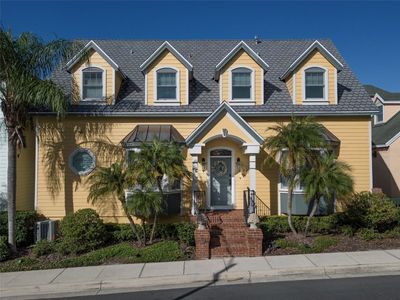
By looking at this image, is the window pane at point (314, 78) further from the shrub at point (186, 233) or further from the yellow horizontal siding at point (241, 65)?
the shrub at point (186, 233)

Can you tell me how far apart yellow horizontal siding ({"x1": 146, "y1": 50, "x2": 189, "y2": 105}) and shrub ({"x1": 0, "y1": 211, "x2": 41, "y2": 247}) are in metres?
6.35

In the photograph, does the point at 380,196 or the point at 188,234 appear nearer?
the point at 188,234

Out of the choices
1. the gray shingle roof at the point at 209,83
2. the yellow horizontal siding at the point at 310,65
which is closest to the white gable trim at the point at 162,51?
the gray shingle roof at the point at 209,83

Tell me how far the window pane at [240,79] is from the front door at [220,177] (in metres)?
2.92

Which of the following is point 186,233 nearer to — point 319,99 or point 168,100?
point 168,100

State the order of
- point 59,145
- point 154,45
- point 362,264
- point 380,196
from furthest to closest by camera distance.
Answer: point 154,45 → point 59,145 → point 380,196 → point 362,264

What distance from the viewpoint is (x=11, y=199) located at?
1200cm

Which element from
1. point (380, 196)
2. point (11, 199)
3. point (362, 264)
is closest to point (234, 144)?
point (380, 196)

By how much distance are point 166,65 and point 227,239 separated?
7.64 m

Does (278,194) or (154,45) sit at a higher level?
(154,45)

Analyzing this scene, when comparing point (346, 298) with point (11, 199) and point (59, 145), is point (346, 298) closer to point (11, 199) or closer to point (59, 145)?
point (11, 199)

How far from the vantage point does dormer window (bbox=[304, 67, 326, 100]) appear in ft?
51.3

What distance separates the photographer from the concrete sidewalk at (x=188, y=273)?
8.92 meters

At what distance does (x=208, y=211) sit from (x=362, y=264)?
6.45 m
